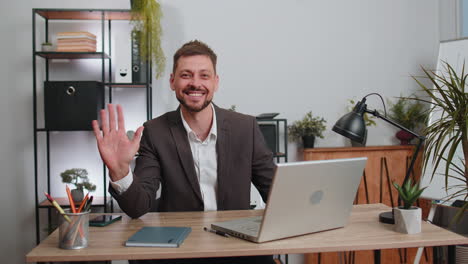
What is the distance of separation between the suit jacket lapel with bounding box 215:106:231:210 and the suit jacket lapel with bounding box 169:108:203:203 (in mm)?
107

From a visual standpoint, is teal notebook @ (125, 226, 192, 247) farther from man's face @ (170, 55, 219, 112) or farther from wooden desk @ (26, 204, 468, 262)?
man's face @ (170, 55, 219, 112)

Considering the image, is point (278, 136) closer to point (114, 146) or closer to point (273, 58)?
point (273, 58)

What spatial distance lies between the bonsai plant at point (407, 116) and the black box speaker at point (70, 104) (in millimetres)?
2364

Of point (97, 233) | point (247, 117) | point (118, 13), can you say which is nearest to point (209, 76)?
point (247, 117)

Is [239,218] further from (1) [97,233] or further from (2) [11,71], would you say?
(2) [11,71]

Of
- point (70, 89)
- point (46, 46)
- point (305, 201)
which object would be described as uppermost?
point (46, 46)

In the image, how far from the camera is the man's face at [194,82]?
196cm

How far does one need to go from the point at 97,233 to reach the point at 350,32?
284 centimetres

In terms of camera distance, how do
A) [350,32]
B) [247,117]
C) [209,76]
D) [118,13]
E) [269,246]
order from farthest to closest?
[350,32] < [118,13] < [247,117] < [209,76] < [269,246]

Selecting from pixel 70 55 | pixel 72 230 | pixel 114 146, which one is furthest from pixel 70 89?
pixel 72 230

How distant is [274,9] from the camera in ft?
11.6

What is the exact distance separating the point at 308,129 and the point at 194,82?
1.62 meters

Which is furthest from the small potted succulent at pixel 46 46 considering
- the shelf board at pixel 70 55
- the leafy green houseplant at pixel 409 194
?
the leafy green houseplant at pixel 409 194

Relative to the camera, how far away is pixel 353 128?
1.79 metres
